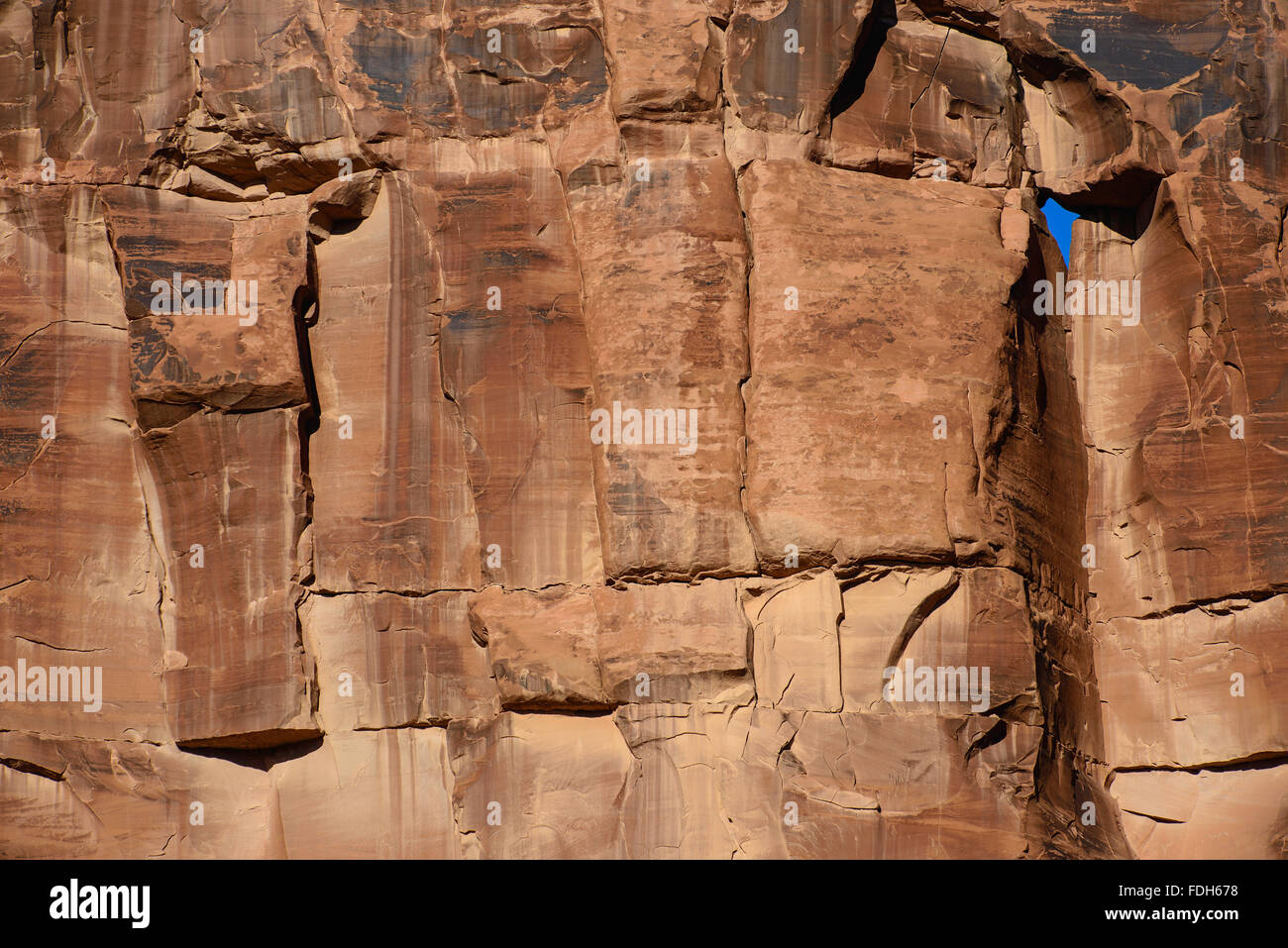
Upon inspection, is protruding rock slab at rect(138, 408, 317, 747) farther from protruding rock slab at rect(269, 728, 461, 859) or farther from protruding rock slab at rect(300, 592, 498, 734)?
protruding rock slab at rect(269, 728, 461, 859)

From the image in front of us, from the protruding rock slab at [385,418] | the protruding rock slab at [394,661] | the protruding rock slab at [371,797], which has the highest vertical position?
the protruding rock slab at [385,418]

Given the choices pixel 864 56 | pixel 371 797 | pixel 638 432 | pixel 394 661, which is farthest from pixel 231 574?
pixel 864 56

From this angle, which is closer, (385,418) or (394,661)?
(394,661)

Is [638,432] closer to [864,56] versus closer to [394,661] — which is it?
[394,661]

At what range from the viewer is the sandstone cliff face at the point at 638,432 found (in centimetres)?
1317

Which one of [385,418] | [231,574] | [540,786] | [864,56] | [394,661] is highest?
[864,56]

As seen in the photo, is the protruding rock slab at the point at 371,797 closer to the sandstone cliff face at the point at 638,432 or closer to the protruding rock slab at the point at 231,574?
the sandstone cliff face at the point at 638,432

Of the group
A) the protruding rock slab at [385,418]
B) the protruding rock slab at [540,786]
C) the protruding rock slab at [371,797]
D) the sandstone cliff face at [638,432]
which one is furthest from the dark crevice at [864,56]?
the protruding rock slab at [371,797]

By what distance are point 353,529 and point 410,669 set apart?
134 centimetres

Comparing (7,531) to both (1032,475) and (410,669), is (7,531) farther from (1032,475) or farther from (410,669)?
(1032,475)

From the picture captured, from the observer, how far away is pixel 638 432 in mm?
13484

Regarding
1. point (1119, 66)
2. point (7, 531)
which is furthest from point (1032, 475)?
point (7, 531)

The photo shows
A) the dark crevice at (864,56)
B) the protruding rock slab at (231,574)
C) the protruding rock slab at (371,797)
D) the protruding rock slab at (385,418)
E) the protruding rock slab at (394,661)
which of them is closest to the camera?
the protruding rock slab at (371,797)

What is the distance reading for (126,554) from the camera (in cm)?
1438
